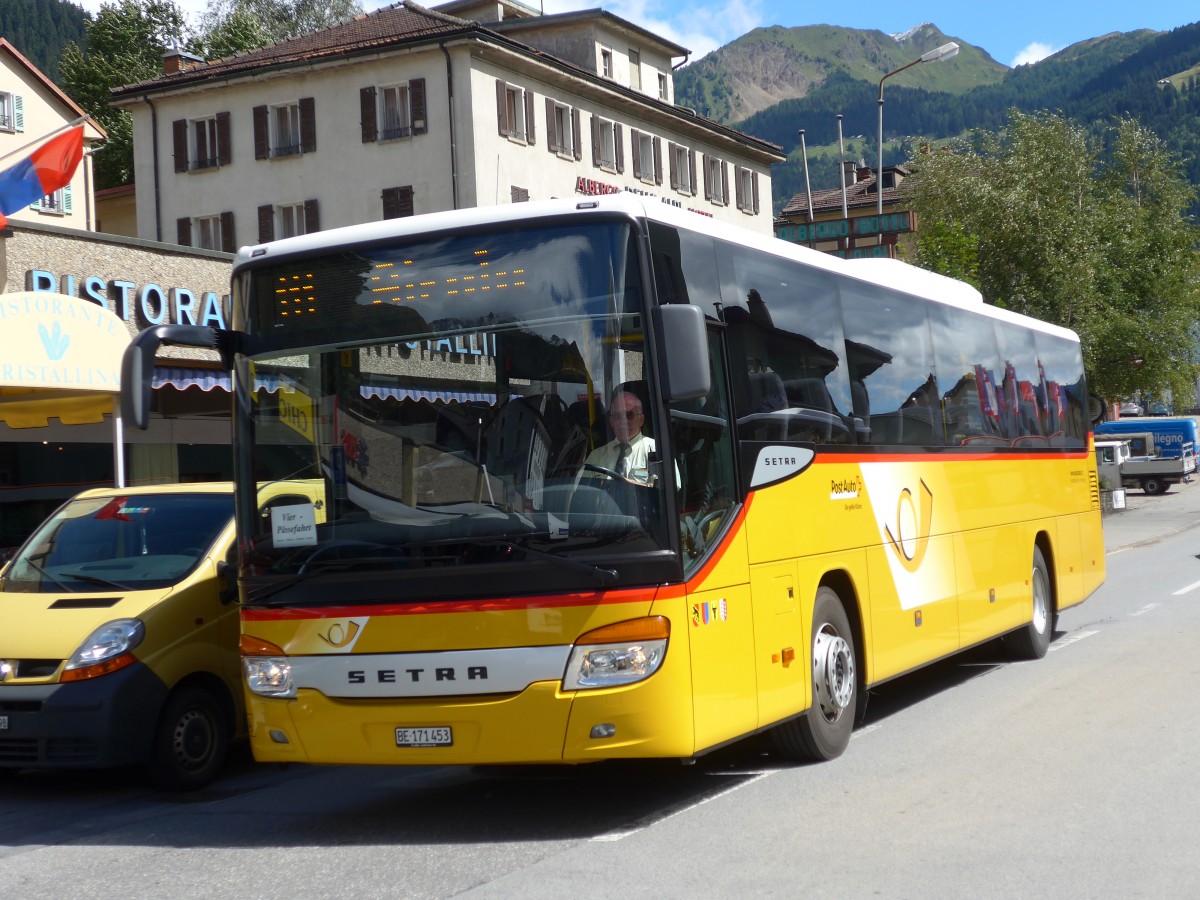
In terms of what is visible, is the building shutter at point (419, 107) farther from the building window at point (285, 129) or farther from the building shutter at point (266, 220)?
the building shutter at point (266, 220)

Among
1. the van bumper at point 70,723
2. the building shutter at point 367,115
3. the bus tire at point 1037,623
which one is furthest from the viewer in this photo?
the building shutter at point 367,115

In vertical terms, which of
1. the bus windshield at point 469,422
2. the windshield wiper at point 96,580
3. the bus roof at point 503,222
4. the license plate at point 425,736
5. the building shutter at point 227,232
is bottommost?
the license plate at point 425,736

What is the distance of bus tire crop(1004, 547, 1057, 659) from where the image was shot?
43.3 feet

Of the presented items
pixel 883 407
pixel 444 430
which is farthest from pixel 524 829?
pixel 883 407

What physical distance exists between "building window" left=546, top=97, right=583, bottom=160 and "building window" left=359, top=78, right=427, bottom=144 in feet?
14.2

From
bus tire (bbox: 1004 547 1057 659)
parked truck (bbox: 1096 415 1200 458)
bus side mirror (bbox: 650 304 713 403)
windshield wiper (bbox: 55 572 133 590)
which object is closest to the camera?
bus side mirror (bbox: 650 304 713 403)

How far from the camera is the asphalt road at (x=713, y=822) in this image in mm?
6098

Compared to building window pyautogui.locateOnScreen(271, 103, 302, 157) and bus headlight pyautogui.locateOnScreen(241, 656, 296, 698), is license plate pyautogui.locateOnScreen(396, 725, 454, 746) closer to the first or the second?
bus headlight pyautogui.locateOnScreen(241, 656, 296, 698)

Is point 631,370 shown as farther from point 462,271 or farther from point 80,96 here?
point 80,96

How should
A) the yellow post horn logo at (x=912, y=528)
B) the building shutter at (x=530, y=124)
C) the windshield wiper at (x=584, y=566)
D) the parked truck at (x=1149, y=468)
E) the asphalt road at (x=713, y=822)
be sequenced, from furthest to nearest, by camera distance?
the parked truck at (x=1149, y=468), the building shutter at (x=530, y=124), the yellow post horn logo at (x=912, y=528), the windshield wiper at (x=584, y=566), the asphalt road at (x=713, y=822)

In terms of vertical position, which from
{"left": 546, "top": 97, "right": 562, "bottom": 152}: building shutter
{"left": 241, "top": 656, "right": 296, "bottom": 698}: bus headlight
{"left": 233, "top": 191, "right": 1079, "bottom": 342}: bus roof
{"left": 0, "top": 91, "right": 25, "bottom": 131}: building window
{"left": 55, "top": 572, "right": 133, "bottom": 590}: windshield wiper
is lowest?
{"left": 241, "top": 656, "right": 296, "bottom": 698}: bus headlight

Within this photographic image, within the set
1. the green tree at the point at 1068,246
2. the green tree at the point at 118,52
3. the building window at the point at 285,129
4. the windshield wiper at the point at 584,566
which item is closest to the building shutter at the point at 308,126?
the building window at the point at 285,129

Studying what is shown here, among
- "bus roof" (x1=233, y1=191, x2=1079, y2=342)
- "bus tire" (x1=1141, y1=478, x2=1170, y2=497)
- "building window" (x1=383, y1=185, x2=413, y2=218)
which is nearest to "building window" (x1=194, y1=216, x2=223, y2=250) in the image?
"building window" (x1=383, y1=185, x2=413, y2=218)

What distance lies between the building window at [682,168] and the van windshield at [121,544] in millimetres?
44746
